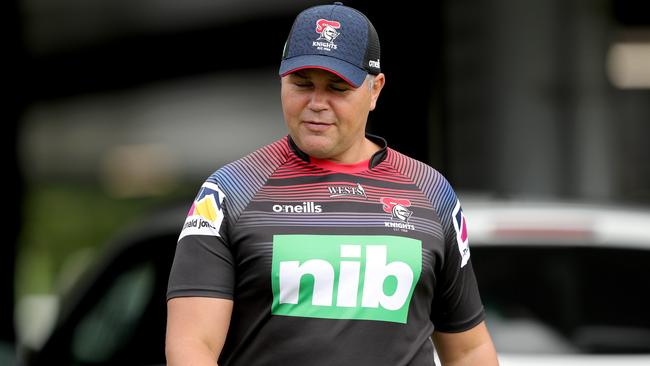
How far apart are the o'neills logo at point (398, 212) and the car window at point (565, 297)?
149 cm

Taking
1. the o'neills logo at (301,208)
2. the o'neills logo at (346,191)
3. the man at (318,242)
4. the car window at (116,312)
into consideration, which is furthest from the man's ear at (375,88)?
the car window at (116,312)

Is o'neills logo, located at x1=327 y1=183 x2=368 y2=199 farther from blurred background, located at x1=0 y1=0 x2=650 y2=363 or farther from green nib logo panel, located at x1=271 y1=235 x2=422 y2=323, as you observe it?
blurred background, located at x1=0 y1=0 x2=650 y2=363

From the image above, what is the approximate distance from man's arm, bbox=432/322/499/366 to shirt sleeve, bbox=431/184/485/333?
0.02 meters

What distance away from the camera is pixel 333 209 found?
3.53 metres

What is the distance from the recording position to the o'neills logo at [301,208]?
3.49 m

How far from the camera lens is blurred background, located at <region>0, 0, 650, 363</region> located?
11320 millimetres

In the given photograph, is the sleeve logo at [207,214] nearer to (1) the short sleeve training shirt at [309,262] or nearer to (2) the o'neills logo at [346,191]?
(1) the short sleeve training shirt at [309,262]

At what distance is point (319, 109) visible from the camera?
353 cm

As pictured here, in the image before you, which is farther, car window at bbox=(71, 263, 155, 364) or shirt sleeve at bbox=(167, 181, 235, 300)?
car window at bbox=(71, 263, 155, 364)

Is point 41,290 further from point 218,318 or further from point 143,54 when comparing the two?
point 218,318

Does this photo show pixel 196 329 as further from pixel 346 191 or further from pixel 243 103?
pixel 243 103

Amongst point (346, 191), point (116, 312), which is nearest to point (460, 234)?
point (346, 191)

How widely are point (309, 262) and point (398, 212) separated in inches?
11.5

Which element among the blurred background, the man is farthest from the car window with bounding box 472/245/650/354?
the man
